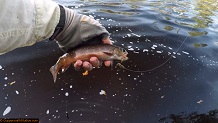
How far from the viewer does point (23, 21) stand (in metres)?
2.19

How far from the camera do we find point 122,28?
7254mm

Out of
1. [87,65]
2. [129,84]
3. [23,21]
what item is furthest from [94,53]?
[129,84]

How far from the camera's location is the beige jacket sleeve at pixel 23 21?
6.81 feet

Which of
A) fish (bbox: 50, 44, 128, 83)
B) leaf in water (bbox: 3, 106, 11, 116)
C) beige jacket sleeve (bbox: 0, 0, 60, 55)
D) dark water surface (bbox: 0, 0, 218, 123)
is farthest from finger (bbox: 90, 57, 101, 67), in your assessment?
leaf in water (bbox: 3, 106, 11, 116)

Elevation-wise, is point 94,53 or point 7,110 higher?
point 94,53

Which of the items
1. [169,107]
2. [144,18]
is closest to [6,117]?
[169,107]

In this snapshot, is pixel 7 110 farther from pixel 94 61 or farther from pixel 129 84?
pixel 129 84

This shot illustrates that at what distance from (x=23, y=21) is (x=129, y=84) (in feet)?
10.1

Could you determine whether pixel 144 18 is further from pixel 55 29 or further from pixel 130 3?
pixel 55 29

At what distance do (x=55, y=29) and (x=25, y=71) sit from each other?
2733 mm

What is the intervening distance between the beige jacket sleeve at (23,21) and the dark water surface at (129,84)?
2066 mm

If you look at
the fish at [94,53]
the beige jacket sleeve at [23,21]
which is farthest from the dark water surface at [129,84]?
the beige jacket sleeve at [23,21]

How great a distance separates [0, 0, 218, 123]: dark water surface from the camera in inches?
164

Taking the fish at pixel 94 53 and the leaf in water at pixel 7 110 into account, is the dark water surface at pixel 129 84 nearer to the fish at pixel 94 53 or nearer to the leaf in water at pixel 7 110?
the leaf in water at pixel 7 110
